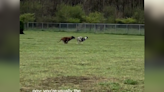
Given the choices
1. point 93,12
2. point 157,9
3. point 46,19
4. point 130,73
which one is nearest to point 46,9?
point 46,19

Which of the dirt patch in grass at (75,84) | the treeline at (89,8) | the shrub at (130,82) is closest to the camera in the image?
the dirt patch in grass at (75,84)

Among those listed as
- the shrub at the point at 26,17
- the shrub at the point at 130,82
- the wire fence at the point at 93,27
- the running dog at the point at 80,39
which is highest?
the shrub at the point at 26,17

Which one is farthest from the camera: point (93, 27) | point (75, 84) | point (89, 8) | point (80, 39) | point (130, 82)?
point (80, 39)

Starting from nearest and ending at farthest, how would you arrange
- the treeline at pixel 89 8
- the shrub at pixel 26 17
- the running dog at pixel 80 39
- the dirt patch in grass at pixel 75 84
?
1. the dirt patch in grass at pixel 75 84
2. the treeline at pixel 89 8
3. the shrub at pixel 26 17
4. the running dog at pixel 80 39

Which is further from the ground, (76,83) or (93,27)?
(93,27)

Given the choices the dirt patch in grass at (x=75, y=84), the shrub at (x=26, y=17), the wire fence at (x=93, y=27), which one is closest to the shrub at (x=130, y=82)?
the dirt patch in grass at (x=75, y=84)

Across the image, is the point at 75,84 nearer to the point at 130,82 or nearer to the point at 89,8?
the point at 130,82

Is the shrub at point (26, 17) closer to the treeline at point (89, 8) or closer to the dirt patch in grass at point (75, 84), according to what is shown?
the treeline at point (89, 8)

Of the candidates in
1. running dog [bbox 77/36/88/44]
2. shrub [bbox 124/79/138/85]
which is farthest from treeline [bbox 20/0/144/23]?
running dog [bbox 77/36/88/44]

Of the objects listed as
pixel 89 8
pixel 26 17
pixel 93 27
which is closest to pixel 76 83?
pixel 89 8

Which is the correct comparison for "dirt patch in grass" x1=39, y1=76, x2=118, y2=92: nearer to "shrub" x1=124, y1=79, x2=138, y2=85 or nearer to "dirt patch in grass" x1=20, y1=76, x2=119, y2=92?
"dirt patch in grass" x1=20, y1=76, x2=119, y2=92

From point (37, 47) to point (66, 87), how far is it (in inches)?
170

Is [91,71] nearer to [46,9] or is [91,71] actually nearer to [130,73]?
[130,73]

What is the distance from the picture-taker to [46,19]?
629cm
